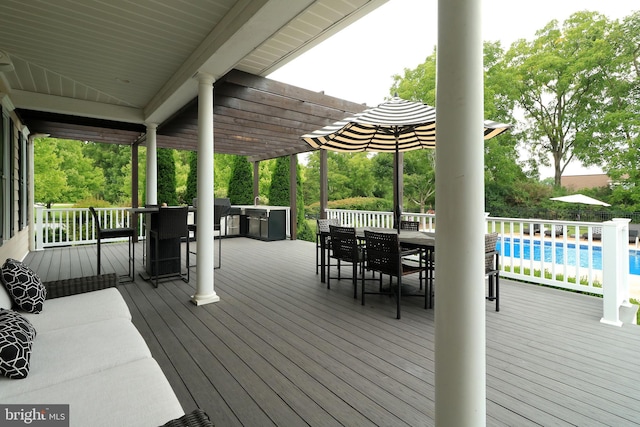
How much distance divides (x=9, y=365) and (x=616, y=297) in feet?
15.8

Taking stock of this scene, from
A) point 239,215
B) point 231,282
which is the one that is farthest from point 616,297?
point 239,215

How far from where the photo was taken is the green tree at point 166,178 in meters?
11.9

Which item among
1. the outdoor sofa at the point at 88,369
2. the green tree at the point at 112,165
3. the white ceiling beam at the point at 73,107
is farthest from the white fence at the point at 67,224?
the green tree at the point at 112,165

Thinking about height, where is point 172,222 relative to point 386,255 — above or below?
above

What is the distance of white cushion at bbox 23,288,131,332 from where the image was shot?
7.24 ft

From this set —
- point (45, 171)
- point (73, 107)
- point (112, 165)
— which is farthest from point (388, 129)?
point (112, 165)

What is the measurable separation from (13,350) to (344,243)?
11.3 ft

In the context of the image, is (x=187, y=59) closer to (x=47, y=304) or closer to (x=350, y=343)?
(x=47, y=304)

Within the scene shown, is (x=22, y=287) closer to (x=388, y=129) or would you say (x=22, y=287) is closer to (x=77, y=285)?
(x=77, y=285)

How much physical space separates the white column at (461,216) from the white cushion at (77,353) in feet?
5.31

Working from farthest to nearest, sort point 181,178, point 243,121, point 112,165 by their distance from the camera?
point 112,165 → point 181,178 → point 243,121

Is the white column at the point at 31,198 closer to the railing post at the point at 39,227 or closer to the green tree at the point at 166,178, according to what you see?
the railing post at the point at 39,227

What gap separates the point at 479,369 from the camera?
1.45 m

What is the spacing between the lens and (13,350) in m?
1.50
